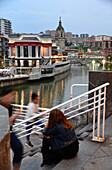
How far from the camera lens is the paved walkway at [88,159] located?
2.78 meters

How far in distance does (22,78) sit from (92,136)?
31.6 metres

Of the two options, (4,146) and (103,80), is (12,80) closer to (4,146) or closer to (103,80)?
(103,80)

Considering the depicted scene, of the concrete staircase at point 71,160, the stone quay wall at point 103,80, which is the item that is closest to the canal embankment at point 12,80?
the stone quay wall at point 103,80

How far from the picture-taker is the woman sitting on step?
2.85m

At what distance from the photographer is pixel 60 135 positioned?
2.88m

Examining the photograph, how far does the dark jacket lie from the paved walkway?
0.86 ft

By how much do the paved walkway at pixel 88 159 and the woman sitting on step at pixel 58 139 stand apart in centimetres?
13

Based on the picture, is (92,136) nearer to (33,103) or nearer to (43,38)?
(33,103)

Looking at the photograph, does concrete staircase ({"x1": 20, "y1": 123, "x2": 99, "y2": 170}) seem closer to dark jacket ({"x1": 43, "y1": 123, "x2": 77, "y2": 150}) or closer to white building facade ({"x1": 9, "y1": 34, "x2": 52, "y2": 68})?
dark jacket ({"x1": 43, "y1": 123, "x2": 77, "y2": 150})

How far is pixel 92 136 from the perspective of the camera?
3.78 metres

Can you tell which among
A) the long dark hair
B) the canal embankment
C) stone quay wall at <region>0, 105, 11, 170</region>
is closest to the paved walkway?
the long dark hair

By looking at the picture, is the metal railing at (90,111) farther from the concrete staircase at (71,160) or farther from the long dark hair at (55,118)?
the long dark hair at (55,118)

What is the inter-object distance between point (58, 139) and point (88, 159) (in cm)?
55

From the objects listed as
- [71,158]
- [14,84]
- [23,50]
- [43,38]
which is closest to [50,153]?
[71,158]
